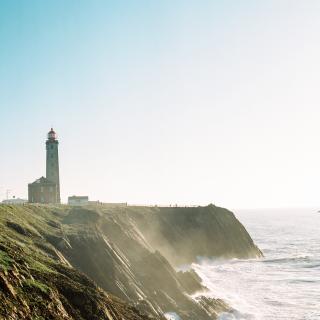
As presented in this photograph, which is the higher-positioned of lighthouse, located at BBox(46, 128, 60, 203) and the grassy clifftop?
lighthouse, located at BBox(46, 128, 60, 203)

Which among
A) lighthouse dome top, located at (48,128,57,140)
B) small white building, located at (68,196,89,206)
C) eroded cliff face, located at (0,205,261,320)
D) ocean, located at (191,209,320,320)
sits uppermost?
lighthouse dome top, located at (48,128,57,140)

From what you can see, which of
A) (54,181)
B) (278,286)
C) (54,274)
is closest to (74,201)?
(54,181)

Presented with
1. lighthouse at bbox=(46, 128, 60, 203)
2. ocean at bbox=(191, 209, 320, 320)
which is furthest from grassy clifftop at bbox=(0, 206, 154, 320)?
lighthouse at bbox=(46, 128, 60, 203)

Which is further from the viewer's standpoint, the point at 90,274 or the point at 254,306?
the point at 254,306

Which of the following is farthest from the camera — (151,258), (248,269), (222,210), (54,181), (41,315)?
(222,210)

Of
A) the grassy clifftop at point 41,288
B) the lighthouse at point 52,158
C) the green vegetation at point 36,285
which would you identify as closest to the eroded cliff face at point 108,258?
the grassy clifftop at point 41,288

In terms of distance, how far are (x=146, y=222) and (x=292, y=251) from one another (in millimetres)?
40986

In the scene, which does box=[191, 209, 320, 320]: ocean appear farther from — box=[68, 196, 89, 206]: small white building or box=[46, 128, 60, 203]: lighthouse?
box=[46, 128, 60, 203]: lighthouse

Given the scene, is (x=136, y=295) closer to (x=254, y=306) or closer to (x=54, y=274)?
(x=54, y=274)

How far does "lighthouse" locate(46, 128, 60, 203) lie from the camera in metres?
84.6

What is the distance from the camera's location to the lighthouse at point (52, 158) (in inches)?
Answer: 3332

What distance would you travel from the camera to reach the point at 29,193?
80625mm

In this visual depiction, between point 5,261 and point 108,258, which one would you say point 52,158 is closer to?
point 108,258

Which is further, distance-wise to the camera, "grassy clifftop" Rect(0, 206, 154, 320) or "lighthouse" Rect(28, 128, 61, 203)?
"lighthouse" Rect(28, 128, 61, 203)
